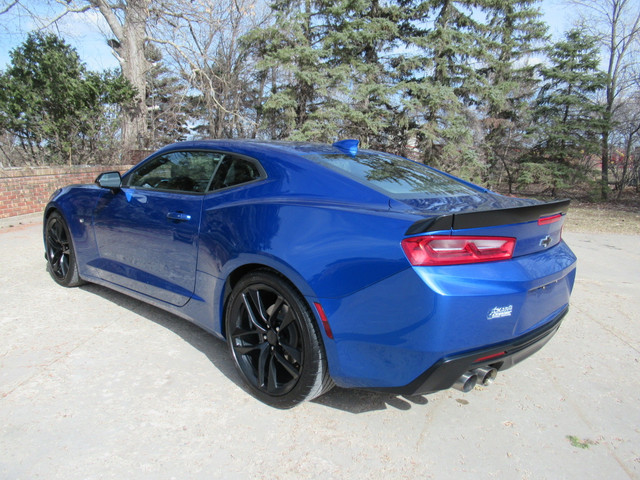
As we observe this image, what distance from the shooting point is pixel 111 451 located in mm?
2080

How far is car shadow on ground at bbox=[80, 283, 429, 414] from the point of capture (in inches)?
102

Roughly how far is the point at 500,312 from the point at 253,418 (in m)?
1.38

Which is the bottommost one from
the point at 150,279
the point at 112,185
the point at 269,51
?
the point at 150,279

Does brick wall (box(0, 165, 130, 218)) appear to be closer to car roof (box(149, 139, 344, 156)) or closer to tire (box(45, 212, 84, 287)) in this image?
tire (box(45, 212, 84, 287))

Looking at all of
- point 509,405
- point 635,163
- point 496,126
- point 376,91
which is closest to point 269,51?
point 376,91

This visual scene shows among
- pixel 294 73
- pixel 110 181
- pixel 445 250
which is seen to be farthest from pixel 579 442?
pixel 294 73

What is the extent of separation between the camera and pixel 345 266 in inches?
82.1

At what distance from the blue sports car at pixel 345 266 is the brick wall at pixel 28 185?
631cm

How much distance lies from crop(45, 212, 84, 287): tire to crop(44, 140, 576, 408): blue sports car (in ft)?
4.07

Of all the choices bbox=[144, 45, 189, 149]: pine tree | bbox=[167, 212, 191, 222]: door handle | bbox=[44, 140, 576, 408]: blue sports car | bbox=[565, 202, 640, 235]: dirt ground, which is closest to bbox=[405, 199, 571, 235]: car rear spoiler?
bbox=[44, 140, 576, 408]: blue sports car

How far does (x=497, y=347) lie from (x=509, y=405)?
0.78m

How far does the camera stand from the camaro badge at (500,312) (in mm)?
1969

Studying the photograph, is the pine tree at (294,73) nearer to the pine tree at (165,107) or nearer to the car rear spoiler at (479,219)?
the pine tree at (165,107)

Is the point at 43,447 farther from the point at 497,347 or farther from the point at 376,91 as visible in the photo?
the point at 376,91
